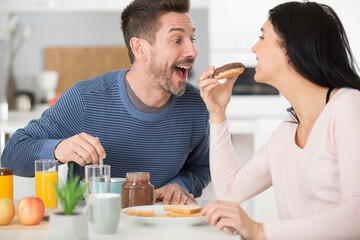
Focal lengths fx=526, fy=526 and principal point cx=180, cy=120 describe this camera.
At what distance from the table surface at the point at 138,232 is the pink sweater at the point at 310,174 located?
0.47ft

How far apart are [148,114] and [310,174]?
2.47 ft

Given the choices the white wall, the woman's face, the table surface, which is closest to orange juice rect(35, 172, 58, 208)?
the table surface

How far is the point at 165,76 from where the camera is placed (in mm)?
2047

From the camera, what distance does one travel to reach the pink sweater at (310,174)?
4.00 ft

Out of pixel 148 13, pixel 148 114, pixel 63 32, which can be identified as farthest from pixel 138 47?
pixel 63 32

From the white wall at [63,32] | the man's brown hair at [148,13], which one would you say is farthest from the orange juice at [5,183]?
the white wall at [63,32]

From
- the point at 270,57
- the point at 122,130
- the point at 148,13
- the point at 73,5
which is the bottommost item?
the point at 122,130

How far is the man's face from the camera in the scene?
2.03 m

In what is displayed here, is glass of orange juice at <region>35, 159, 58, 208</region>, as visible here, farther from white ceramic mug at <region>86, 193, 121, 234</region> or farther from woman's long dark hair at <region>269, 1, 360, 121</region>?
woman's long dark hair at <region>269, 1, 360, 121</region>

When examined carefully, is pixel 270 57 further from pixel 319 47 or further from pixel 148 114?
pixel 148 114

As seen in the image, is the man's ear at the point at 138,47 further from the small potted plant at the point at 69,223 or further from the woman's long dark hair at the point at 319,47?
the small potted plant at the point at 69,223

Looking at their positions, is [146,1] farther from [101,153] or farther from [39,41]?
[39,41]

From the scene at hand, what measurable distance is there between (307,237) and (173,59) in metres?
1.02

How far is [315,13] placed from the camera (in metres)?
1.44
